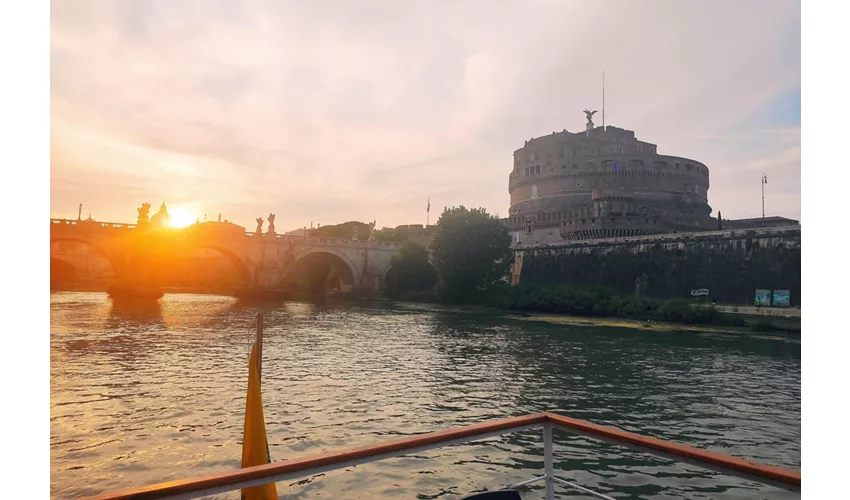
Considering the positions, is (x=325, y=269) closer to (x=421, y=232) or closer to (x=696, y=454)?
(x=421, y=232)

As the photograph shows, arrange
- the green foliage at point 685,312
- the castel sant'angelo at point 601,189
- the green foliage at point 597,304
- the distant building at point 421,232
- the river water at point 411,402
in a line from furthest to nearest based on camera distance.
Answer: the distant building at point 421,232 < the castel sant'angelo at point 601,189 < the green foliage at point 597,304 < the green foliage at point 685,312 < the river water at point 411,402

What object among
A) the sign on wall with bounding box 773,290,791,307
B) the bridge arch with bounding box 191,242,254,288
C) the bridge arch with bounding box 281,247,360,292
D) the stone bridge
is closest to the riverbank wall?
the sign on wall with bounding box 773,290,791,307

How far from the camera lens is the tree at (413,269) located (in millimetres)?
48000

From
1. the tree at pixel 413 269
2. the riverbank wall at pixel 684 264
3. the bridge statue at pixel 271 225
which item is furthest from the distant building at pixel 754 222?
the bridge statue at pixel 271 225

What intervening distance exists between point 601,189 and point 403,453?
56341 millimetres

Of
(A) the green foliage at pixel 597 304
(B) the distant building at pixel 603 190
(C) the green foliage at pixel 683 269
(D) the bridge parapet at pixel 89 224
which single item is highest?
(B) the distant building at pixel 603 190

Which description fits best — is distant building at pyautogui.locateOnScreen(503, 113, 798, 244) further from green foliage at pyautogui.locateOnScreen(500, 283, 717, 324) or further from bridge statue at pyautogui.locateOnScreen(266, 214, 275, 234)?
bridge statue at pyautogui.locateOnScreen(266, 214, 275, 234)

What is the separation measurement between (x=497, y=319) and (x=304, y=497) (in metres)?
24.2

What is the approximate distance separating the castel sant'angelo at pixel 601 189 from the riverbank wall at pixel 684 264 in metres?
5.85

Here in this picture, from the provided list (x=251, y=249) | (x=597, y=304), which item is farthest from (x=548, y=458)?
(x=251, y=249)

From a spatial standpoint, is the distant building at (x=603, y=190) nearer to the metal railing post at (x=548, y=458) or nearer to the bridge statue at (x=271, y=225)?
the bridge statue at (x=271, y=225)

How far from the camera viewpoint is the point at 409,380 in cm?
1280
